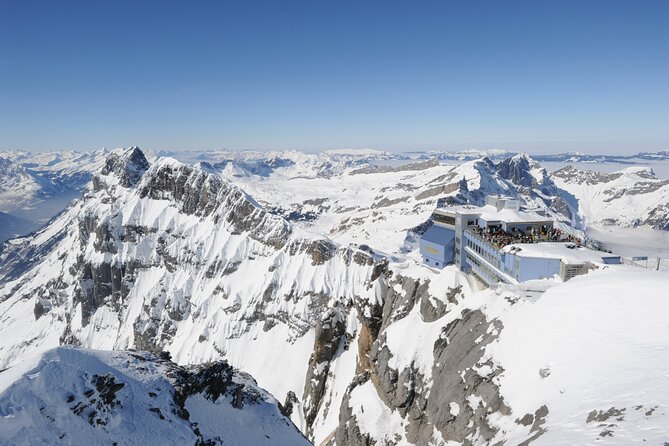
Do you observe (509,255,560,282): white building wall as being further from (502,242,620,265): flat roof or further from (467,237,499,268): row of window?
(467,237,499,268): row of window

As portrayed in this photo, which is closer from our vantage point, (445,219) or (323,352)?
(445,219)

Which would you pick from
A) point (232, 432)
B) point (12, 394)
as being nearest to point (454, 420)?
point (232, 432)

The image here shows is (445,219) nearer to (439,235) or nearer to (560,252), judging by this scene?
(439,235)

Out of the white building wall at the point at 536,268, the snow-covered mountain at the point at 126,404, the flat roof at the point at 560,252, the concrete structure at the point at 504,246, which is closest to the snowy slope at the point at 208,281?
the concrete structure at the point at 504,246

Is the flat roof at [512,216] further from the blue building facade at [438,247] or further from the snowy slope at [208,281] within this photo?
the snowy slope at [208,281]

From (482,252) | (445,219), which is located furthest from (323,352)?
(482,252)

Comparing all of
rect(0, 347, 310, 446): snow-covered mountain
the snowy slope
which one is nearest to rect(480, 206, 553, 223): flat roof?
rect(0, 347, 310, 446): snow-covered mountain

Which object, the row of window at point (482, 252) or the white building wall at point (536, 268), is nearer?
the white building wall at point (536, 268)
